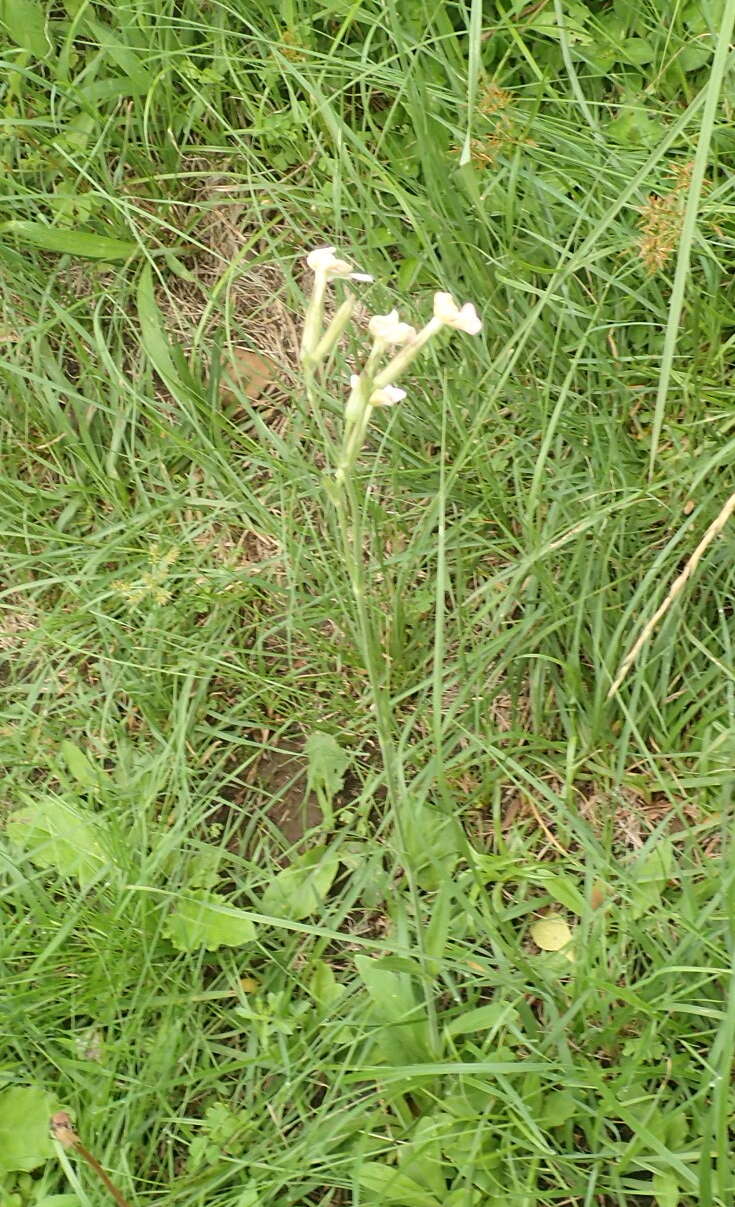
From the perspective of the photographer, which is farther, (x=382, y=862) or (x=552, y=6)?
(x=552, y=6)

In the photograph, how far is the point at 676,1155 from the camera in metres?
1.79

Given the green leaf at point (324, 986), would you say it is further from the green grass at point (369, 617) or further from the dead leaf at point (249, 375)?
the dead leaf at point (249, 375)

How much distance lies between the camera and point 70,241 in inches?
98.7

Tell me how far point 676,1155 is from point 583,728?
726mm

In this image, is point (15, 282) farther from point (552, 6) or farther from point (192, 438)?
point (552, 6)

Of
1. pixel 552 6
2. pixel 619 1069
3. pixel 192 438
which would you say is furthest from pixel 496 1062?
pixel 552 6

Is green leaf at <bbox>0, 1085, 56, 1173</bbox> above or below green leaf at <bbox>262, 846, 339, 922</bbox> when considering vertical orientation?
below

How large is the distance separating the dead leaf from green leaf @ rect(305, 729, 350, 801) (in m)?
0.81

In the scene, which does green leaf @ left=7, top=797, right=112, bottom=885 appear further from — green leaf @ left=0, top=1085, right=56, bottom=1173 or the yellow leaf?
the yellow leaf

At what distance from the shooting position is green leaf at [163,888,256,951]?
205 centimetres

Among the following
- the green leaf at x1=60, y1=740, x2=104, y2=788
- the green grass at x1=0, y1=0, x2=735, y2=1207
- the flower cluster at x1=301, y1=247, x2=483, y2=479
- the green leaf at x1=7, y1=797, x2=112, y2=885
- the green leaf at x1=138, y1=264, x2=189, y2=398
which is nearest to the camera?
the flower cluster at x1=301, y1=247, x2=483, y2=479

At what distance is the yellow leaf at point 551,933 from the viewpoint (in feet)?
6.70

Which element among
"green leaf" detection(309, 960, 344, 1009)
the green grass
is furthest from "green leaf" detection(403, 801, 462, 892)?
"green leaf" detection(309, 960, 344, 1009)

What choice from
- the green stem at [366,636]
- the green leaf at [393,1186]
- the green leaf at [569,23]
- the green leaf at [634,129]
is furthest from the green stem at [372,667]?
the green leaf at [569,23]
